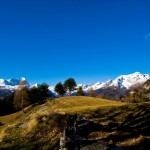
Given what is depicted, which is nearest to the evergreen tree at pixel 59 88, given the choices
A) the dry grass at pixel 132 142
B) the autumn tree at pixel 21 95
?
the autumn tree at pixel 21 95

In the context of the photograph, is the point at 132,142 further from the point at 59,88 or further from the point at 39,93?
the point at 59,88

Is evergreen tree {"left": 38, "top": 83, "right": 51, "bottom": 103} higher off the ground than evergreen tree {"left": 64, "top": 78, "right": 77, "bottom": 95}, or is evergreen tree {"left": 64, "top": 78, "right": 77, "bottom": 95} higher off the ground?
evergreen tree {"left": 64, "top": 78, "right": 77, "bottom": 95}

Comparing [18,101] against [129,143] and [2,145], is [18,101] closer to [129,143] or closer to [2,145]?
[2,145]

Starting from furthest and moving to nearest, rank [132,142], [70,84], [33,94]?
[70,84]
[33,94]
[132,142]

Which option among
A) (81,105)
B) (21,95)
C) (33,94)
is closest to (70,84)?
(33,94)

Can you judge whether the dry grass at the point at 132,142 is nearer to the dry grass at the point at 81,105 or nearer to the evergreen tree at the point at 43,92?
the dry grass at the point at 81,105

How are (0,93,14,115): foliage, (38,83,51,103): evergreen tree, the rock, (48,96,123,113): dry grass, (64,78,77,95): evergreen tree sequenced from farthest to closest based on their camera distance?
(64,78,77,95): evergreen tree, (0,93,14,115): foliage, (38,83,51,103): evergreen tree, (48,96,123,113): dry grass, the rock

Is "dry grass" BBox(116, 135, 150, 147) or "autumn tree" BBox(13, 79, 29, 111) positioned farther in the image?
"autumn tree" BBox(13, 79, 29, 111)

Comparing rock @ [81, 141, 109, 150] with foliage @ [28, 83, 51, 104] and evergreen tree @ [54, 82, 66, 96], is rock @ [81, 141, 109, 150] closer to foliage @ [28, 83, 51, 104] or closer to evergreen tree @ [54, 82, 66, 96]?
foliage @ [28, 83, 51, 104]

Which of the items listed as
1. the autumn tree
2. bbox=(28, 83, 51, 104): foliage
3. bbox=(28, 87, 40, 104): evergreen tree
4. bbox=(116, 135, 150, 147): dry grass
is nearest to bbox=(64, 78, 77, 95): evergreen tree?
bbox=(28, 83, 51, 104): foliage

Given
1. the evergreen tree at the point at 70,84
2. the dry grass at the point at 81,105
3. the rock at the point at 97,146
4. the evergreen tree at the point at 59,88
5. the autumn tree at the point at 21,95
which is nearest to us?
the rock at the point at 97,146

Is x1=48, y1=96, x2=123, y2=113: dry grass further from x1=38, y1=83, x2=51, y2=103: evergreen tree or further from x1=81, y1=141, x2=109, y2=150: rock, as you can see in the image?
x1=38, y1=83, x2=51, y2=103: evergreen tree

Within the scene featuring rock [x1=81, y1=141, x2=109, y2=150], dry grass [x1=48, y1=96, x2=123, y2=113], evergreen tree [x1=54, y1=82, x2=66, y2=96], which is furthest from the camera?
evergreen tree [x1=54, y1=82, x2=66, y2=96]

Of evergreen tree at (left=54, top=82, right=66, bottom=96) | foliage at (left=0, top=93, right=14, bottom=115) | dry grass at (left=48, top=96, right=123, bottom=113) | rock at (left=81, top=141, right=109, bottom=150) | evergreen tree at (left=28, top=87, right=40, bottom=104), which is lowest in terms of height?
rock at (left=81, top=141, right=109, bottom=150)
